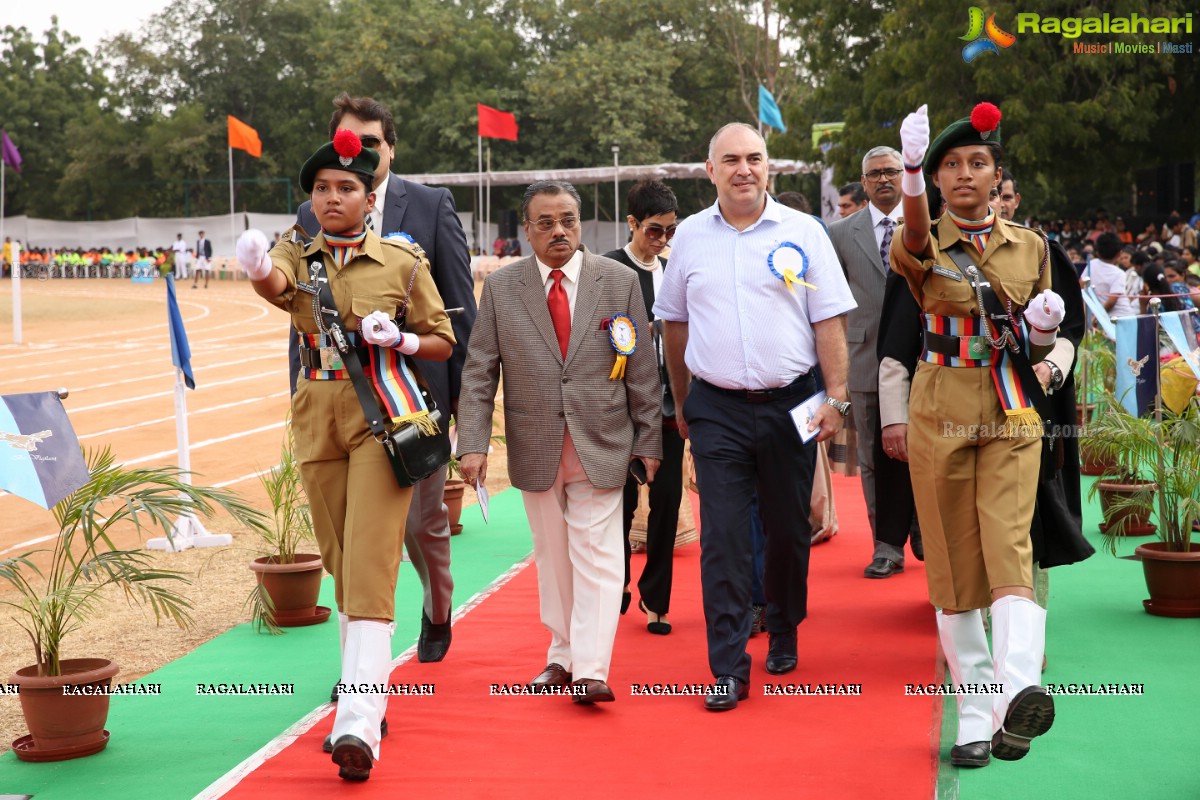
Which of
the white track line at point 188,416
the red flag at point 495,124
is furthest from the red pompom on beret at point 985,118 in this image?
the red flag at point 495,124

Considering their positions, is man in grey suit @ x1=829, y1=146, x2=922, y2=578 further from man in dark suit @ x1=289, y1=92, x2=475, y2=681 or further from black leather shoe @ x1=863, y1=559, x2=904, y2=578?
man in dark suit @ x1=289, y1=92, x2=475, y2=681

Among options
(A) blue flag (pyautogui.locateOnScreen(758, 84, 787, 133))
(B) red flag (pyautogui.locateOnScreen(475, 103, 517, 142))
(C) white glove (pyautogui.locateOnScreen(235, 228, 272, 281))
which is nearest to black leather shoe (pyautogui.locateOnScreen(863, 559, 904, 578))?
(C) white glove (pyautogui.locateOnScreen(235, 228, 272, 281))

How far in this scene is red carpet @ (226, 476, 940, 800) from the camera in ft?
14.0

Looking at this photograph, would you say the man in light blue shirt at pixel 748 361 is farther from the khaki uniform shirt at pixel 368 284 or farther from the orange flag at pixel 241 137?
the orange flag at pixel 241 137

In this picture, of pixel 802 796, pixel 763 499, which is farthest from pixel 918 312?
pixel 802 796

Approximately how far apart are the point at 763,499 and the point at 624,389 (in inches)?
27.4

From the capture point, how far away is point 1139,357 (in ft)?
29.7

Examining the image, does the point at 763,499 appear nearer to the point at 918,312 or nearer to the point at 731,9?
the point at 918,312

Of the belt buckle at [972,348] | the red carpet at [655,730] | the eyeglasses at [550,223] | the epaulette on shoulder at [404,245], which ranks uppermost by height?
the eyeglasses at [550,223]

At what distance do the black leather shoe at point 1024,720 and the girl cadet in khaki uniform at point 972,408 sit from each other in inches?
14.5

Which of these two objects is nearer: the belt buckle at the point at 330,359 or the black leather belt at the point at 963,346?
the black leather belt at the point at 963,346

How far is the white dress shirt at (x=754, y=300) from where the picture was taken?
17.1 ft

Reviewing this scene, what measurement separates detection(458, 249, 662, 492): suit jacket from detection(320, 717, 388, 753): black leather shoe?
104cm

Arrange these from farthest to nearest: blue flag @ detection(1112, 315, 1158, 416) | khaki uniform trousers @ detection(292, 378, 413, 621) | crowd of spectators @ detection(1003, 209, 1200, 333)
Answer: crowd of spectators @ detection(1003, 209, 1200, 333) < blue flag @ detection(1112, 315, 1158, 416) < khaki uniform trousers @ detection(292, 378, 413, 621)
